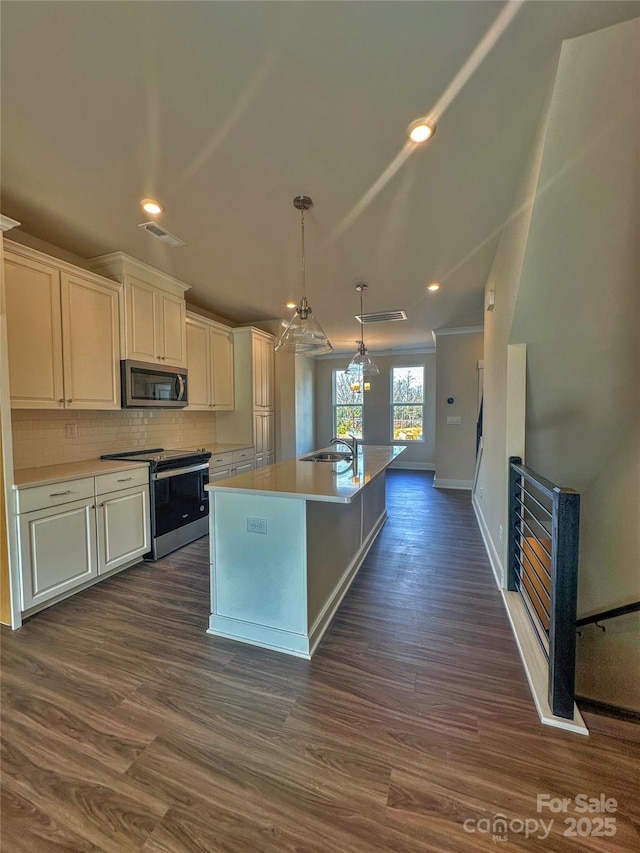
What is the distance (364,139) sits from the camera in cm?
182

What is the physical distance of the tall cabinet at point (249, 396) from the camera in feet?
Answer: 15.8

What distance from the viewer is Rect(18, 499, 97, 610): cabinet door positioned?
2.26m

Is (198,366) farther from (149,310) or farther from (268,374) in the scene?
(268,374)

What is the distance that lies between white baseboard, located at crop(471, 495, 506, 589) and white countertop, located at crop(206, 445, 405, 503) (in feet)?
4.03

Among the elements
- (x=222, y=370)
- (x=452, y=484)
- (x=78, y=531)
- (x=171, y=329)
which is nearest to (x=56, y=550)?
(x=78, y=531)

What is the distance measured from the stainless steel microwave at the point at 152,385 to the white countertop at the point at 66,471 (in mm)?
566

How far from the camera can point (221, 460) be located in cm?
413

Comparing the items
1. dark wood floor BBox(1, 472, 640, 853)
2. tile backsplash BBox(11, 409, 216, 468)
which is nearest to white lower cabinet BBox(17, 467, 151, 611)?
dark wood floor BBox(1, 472, 640, 853)

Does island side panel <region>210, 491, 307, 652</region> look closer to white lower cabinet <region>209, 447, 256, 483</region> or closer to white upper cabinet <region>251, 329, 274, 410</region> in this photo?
white lower cabinet <region>209, 447, 256, 483</region>

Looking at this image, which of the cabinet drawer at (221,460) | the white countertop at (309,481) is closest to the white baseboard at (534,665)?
the white countertop at (309,481)

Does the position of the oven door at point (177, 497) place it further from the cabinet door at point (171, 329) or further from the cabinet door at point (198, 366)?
the cabinet door at point (171, 329)

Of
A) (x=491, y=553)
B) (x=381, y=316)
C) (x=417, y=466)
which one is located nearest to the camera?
(x=491, y=553)

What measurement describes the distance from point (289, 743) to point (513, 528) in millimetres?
1976

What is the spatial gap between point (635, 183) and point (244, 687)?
126 inches
